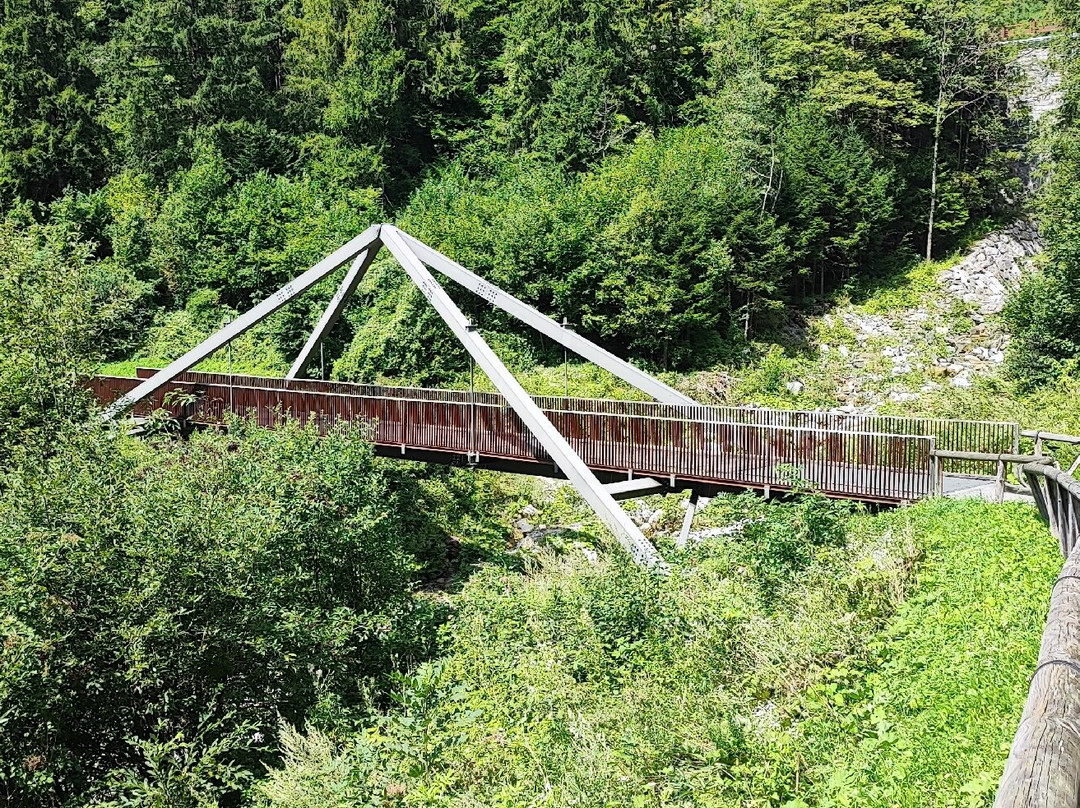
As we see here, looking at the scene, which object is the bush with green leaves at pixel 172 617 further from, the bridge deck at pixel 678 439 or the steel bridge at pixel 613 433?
the bridge deck at pixel 678 439

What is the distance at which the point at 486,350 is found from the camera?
16.7 meters

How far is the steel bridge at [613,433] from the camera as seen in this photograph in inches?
549

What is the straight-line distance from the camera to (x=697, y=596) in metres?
10.5

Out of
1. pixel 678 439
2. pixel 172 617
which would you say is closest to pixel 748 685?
pixel 172 617

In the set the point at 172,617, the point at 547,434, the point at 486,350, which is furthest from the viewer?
the point at 486,350

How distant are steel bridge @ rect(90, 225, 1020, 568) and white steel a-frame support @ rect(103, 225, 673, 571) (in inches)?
1.2

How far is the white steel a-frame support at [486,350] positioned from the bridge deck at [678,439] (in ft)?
2.64

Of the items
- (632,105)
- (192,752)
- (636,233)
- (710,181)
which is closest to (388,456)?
(192,752)

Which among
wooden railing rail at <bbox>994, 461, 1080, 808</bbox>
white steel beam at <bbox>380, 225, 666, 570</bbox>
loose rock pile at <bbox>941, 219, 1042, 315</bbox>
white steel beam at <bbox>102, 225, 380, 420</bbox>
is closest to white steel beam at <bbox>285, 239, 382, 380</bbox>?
white steel beam at <bbox>102, 225, 380, 420</bbox>

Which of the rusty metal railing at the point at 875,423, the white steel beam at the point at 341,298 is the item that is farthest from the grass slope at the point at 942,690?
the white steel beam at the point at 341,298

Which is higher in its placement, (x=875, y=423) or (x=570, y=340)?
(x=570, y=340)

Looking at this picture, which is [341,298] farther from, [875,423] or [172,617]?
[875,423]

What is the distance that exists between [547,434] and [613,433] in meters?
1.61

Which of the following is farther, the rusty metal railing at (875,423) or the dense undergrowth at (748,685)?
the rusty metal railing at (875,423)
